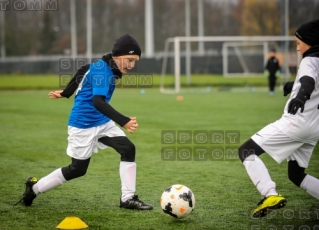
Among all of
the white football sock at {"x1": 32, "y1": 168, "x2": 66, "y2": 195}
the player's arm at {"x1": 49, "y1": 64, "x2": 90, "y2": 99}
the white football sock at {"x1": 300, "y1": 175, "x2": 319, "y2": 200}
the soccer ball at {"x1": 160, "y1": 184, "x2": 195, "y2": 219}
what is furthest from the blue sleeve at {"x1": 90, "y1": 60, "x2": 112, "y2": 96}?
the white football sock at {"x1": 300, "y1": 175, "x2": 319, "y2": 200}

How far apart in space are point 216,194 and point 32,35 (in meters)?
54.5

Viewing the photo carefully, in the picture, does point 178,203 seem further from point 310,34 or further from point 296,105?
point 310,34

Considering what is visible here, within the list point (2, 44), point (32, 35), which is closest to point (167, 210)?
point (2, 44)

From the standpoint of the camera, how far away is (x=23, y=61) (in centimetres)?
5016

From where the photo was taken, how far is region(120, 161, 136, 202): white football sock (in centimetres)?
622

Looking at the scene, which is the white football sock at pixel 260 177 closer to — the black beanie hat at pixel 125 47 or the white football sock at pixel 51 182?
the black beanie hat at pixel 125 47

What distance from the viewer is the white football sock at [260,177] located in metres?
5.43

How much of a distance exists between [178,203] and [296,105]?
150 cm

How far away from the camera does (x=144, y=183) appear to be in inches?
304

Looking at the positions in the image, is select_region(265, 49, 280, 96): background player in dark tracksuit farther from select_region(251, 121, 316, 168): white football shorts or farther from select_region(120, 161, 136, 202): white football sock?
select_region(251, 121, 316, 168): white football shorts

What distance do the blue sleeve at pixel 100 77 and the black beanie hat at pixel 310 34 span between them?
1.92 m

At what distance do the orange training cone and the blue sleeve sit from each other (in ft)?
4.07

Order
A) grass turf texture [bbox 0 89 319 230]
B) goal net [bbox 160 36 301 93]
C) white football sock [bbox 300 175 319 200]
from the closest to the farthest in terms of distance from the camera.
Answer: white football sock [bbox 300 175 319 200]
grass turf texture [bbox 0 89 319 230]
goal net [bbox 160 36 301 93]

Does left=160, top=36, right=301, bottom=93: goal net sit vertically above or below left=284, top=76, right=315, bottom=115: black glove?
below
